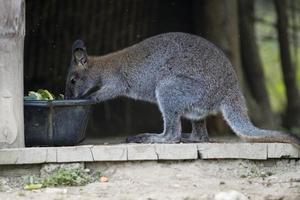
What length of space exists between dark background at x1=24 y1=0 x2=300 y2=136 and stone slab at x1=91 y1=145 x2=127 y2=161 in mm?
3158

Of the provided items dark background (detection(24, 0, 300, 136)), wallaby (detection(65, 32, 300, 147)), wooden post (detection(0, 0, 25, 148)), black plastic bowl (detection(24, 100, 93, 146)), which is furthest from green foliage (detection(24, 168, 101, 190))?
dark background (detection(24, 0, 300, 136))

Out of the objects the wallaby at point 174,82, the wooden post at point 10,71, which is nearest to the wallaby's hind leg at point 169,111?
the wallaby at point 174,82

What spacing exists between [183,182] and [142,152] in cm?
51

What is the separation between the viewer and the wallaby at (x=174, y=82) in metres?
8.00

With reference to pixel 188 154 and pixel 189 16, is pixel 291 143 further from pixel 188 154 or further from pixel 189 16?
pixel 189 16

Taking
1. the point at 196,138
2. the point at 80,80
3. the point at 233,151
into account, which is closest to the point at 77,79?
the point at 80,80

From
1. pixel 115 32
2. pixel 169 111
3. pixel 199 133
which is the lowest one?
pixel 199 133

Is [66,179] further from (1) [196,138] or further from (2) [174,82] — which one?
(1) [196,138]

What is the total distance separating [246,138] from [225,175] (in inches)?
20.6

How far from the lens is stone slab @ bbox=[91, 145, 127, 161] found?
7418 mm

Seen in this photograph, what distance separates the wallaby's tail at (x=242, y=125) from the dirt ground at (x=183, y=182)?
25cm

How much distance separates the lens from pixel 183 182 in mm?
7246

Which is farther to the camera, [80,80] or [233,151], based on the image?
[80,80]

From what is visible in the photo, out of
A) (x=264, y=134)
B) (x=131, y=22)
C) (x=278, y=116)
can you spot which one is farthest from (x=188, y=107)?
(x=278, y=116)
